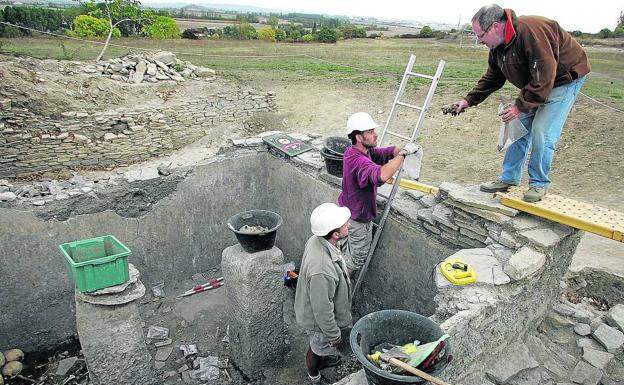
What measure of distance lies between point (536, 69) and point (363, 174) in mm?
1663

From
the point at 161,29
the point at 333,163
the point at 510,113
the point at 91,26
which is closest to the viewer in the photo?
the point at 510,113

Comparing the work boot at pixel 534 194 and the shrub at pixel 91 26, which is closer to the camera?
the work boot at pixel 534 194

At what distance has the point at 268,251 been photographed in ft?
15.3

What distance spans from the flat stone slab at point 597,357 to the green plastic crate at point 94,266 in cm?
420

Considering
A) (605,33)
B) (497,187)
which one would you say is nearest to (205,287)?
(497,187)

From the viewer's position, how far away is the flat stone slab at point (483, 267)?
136 inches

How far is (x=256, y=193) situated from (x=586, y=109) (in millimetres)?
9320

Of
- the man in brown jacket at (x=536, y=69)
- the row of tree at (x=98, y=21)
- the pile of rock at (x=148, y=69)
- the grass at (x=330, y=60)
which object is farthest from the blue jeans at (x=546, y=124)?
the row of tree at (x=98, y=21)

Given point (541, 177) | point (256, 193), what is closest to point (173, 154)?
point (256, 193)

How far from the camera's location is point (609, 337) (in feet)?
13.1

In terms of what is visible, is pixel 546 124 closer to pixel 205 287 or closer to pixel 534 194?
pixel 534 194

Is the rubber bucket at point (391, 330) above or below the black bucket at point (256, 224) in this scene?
above

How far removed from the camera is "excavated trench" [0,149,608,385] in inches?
143

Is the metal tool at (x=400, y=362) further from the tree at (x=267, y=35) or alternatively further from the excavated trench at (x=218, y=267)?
the tree at (x=267, y=35)
